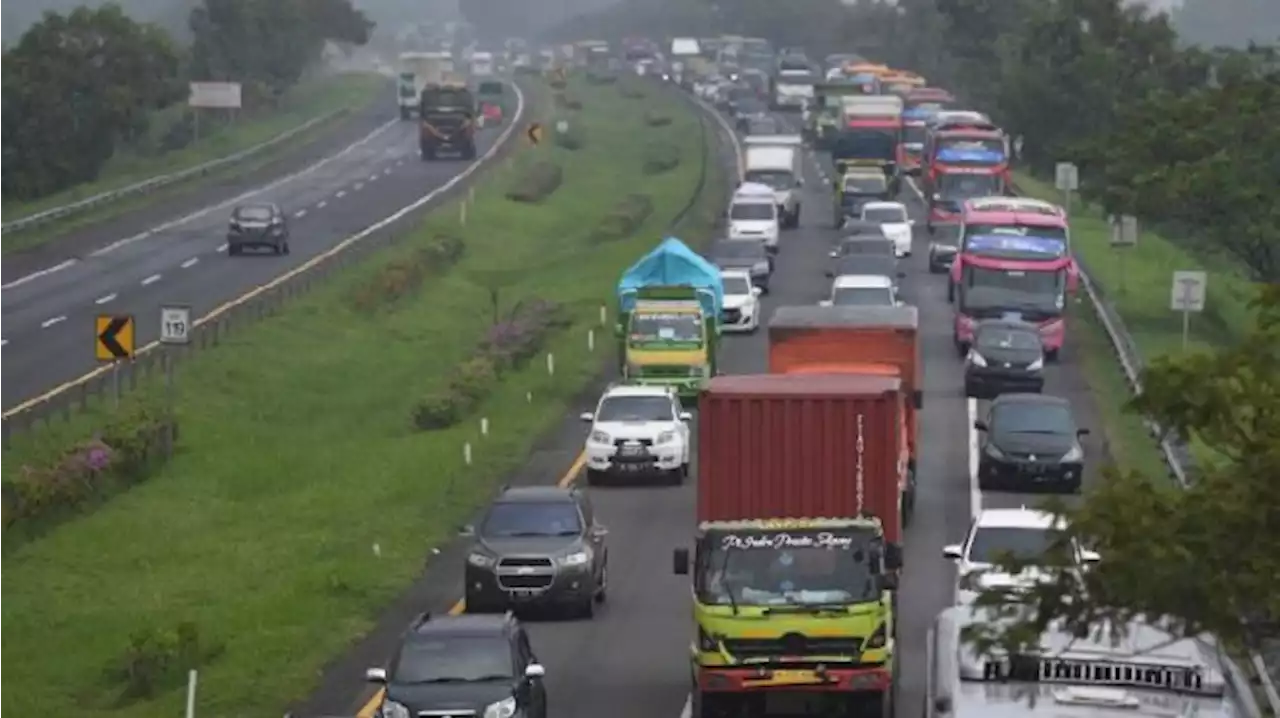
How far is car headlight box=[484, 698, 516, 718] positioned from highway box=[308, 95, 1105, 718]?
3366 millimetres

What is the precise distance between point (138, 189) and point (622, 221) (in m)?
19.7

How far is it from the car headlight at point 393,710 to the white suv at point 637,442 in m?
19.9

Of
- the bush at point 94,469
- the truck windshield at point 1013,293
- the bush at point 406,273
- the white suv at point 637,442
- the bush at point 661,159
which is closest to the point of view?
the bush at point 94,469

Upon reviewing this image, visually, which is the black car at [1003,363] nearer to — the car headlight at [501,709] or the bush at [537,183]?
the car headlight at [501,709]

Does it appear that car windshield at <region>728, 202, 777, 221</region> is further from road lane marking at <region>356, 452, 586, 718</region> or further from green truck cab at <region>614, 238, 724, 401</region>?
road lane marking at <region>356, 452, 586, 718</region>

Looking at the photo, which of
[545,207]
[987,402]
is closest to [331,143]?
[545,207]

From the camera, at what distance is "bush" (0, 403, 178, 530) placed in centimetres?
4134

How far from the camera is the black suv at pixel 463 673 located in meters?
24.2

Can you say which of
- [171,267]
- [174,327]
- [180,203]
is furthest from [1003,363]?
[180,203]

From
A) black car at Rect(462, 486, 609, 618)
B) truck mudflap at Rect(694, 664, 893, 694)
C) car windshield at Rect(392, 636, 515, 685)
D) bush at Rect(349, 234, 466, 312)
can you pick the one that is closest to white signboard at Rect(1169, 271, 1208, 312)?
black car at Rect(462, 486, 609, 618)

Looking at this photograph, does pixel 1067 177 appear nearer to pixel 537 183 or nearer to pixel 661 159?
pixel 537 183

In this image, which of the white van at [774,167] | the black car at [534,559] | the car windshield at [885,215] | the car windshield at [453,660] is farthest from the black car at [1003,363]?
the white van at [774,167]

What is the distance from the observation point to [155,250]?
276 ft

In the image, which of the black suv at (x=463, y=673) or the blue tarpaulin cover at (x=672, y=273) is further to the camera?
the blue tarpaulin cover at (x=672, y=273)
